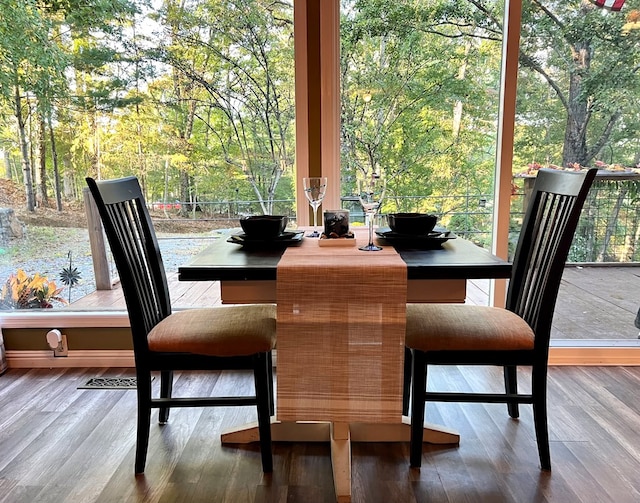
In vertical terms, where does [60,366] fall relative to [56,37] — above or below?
below

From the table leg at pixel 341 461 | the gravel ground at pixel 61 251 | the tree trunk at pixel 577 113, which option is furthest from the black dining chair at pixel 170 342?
the tree trunk at pixel 577 113

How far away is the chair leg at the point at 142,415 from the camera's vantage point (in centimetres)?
169

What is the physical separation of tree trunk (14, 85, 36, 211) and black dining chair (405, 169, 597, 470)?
7.09ft

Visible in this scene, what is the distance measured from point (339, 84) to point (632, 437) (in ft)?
6.84

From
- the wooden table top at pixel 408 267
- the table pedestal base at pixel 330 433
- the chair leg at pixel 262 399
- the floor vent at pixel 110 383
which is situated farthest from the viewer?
the floor vent at pixel 110 383

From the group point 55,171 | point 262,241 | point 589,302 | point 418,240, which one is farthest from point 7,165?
point 589,302

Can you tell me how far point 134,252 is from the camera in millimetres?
1757

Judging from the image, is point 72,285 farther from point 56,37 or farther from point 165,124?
point 56,37

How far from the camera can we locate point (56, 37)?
8.13 feet

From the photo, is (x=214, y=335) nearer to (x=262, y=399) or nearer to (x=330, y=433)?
(x=262, y=399)

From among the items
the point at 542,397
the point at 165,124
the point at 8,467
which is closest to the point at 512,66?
the point at 542,397

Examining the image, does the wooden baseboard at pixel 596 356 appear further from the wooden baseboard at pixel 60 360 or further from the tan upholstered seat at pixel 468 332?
the wooden baseboard at pixel 60 360

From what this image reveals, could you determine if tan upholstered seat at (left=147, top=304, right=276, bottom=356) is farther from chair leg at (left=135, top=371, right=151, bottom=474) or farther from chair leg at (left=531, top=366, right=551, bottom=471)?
chair leg at (left=531, top=366, right=551, bottom=471)

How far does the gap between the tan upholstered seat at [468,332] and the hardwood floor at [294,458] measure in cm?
47
